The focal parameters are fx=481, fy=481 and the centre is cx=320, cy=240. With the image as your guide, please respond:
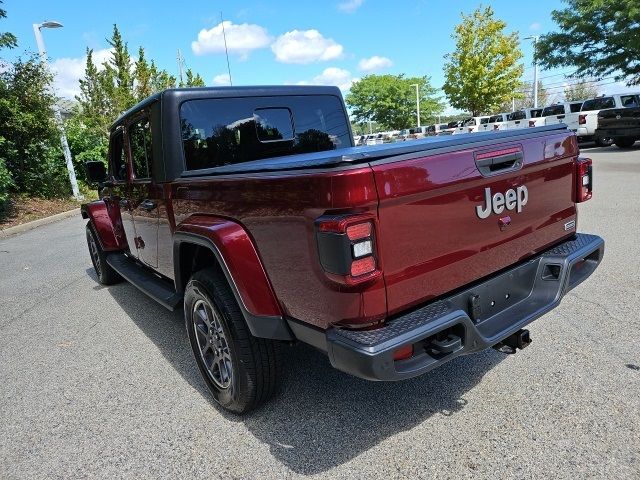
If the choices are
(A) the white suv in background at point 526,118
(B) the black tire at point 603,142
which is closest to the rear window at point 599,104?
(B) the black tire at point 603,142

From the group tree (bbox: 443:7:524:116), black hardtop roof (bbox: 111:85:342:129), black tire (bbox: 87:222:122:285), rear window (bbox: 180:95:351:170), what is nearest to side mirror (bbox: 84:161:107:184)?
black tire (bbox: 87:222:122:285)

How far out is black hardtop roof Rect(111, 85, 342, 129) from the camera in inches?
130

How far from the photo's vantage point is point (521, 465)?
2.25 meters

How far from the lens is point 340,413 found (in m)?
2.80

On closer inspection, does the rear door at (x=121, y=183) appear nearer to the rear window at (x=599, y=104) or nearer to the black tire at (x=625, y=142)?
the black tire at (x=625, y=142)

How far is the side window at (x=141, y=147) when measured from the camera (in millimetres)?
3652

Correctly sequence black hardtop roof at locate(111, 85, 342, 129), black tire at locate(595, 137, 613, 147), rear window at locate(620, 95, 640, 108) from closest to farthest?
black hardtop roof at locate(111, 85, 342, 129) < rear window at locate(620, 95, 640, 108) < black tire at locate(595, 137, 613, 147)

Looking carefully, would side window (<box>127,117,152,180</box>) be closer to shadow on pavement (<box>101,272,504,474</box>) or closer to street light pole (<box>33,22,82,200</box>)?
shadow on pavement (<box>101,272,504,474</box>)

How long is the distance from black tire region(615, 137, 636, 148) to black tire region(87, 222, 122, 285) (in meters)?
17.5

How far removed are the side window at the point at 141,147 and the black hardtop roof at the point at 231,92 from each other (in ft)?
0.40

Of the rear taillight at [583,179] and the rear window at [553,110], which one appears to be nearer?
the rear taillight at [583,179]

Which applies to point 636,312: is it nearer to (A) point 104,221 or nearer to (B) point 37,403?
(B) point 37,403

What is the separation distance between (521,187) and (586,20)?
24153 mm

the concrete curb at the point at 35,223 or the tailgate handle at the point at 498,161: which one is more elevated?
the tailgate handle at the point at 498,161
